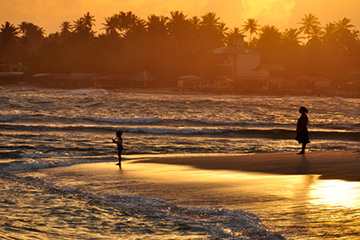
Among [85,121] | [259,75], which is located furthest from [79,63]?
[85,121]

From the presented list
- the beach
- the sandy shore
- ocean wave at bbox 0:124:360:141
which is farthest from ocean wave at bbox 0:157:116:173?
ocean wave at bbox 0:124:360:141

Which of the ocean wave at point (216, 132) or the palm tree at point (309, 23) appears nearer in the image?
the ocean wave at point (216, 132)

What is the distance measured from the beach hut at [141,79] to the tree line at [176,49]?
3.34 m

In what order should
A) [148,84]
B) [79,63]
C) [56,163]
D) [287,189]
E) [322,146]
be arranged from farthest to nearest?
[79,63]
[148,84]
[322,146]
[56,163]
[287,189]

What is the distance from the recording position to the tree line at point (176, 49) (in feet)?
254

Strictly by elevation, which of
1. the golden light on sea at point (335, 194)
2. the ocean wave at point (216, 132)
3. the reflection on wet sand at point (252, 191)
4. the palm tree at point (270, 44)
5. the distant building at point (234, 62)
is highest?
the palm tree at point (270, 44)

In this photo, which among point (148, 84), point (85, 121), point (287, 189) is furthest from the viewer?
point (148, 84)

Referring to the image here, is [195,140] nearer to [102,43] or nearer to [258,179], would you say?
[258,179]

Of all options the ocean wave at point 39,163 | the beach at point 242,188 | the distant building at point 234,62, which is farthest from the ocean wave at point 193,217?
the distant building at point 234,62

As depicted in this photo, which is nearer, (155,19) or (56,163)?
(56,163)

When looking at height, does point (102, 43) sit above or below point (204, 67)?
above

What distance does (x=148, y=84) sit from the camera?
73.8 meters

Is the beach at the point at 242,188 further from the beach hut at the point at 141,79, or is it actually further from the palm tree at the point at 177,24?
the palm tree at the point at 177,24

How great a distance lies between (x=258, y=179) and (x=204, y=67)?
2722 inches
